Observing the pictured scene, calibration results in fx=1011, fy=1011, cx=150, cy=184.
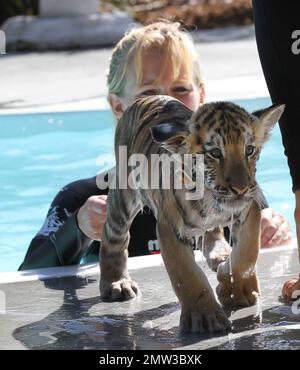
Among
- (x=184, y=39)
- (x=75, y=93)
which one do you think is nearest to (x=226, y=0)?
(x=75, y=93)

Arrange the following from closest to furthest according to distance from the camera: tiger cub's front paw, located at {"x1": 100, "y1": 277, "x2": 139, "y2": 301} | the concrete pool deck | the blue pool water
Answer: tiger cub's front paw, located at {"x1": 100, "y1": 277, "x2": 139, "y2": 301} < the blue pool water < the concrete pool deck

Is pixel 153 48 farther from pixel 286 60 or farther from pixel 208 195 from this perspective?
pixel 208 195

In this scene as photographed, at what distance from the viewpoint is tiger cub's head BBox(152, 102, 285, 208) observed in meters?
3.14

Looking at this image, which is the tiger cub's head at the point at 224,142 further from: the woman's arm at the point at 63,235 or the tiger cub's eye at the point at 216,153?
the woman's arm at the point at 63,235

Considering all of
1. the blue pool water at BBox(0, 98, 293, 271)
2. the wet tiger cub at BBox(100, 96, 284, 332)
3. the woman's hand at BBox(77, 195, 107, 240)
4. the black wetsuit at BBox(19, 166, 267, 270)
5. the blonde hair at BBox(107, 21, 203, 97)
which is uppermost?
the blonde hair at BBox(107, 21, 203, 97)

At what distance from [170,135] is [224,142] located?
20 centimetres

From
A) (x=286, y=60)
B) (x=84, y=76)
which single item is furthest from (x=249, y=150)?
(x=84, y=76)

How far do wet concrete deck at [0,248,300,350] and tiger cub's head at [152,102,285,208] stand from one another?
0.45 meters

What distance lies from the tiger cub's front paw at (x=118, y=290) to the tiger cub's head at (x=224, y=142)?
0.70 m

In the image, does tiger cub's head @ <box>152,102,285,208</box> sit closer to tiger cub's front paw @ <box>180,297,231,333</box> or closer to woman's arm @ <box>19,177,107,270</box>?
tiger cub's front paw @ <box>180,297,231,333</box>

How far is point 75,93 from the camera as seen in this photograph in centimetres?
1020

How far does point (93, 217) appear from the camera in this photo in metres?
4.41

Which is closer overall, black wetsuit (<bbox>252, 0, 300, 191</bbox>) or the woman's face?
black wetsuit (<bbox>252, 0, 300, 191</bbox>)

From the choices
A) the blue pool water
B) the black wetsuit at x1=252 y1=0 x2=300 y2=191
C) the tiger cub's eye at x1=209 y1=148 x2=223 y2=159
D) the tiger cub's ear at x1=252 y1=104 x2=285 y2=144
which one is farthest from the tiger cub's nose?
the blue pool water
